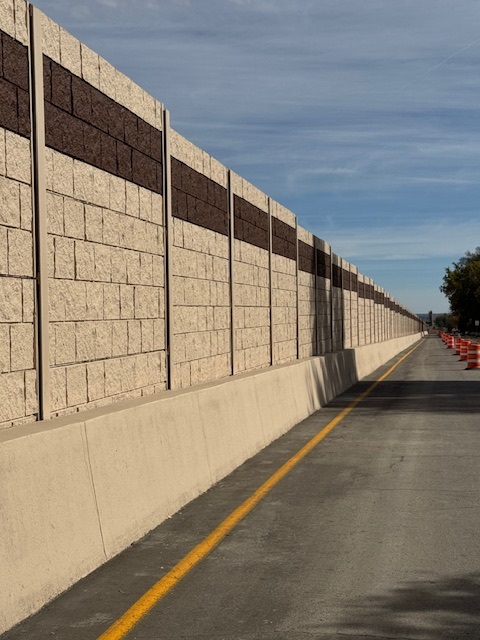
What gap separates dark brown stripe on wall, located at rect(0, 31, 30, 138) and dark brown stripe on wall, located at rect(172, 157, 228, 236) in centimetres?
457

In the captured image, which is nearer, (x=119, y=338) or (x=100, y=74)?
(x=100, y=74)

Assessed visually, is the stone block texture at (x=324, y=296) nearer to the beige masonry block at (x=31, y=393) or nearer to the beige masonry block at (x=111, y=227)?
the beige masonry block at (x=111, y=227)

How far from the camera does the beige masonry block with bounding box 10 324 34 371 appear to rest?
7.54 meters

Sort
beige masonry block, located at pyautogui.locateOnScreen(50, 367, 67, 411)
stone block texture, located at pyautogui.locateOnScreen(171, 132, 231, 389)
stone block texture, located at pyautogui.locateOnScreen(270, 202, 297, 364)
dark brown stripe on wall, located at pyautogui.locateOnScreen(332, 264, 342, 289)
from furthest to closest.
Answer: dark brown stripe on wall, located at pyautogui.locateOnScreen(332, 264, 342, 289), stone block texture, located at pyautogui.locateOnScreen(270, 202, 297, 364), stone block texture, located at pyautogui.locateOnScreen(171, 132, 231, 389), beige masonry block, located at pyautogui.locateOnScreen(50, 367, 67, 411)

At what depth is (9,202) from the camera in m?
7.48

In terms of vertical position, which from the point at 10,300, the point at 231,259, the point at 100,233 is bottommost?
the point at 10,300

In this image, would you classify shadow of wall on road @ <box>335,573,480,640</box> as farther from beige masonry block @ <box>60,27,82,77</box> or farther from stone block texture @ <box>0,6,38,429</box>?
beige masonry block @ <box>60,27,82,77</box>

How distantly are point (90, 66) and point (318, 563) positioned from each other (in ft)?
18.8

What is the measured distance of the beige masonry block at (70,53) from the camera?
28.8ft

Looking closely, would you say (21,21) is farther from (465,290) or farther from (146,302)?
(465,290)

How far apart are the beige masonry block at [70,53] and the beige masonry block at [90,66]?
0.12 meters

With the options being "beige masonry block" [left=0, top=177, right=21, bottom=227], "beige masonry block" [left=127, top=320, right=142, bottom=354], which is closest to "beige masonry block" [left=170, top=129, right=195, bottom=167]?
"beige masonry block" [left=127, top=320, right=142, bottom=354]

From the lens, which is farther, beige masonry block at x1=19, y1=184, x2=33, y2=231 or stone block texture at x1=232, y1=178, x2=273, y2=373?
stone block texture at x1=232, y1=178, x2=273, y2=373

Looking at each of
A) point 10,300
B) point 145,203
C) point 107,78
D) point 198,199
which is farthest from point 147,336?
point 10,300
